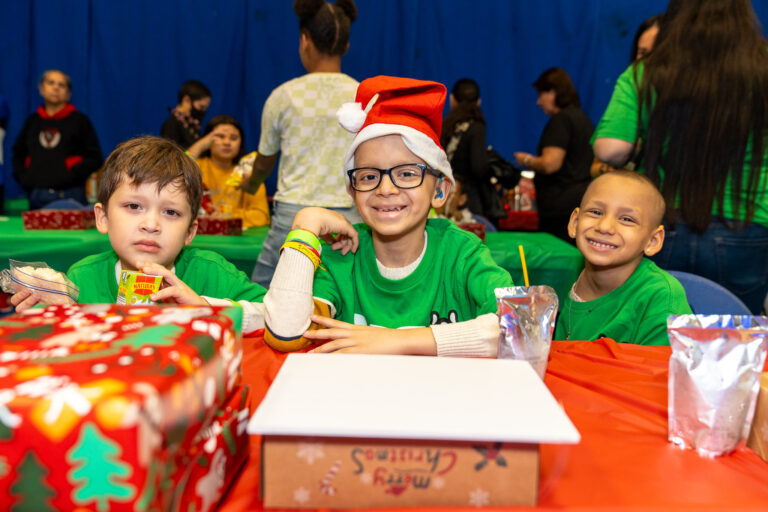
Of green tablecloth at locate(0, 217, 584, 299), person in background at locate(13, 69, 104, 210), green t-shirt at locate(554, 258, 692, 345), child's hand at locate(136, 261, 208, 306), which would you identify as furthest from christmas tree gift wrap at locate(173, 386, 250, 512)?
person in background at locate(13, 69, 104, 210)

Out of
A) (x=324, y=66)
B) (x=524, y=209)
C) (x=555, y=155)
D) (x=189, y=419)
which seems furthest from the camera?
(x=524, y=209)

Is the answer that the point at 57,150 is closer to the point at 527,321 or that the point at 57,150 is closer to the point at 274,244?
the point at 274,244

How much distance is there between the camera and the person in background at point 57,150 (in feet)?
11.4

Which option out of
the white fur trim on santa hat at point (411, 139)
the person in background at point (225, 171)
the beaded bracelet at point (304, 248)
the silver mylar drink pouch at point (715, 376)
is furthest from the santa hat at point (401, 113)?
the person in background at point (225, 171)

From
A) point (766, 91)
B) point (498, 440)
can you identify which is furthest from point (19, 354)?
point (766, 91)

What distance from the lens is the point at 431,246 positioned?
4.65 ft

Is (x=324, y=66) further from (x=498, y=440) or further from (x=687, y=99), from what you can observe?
(x=498, y=440)

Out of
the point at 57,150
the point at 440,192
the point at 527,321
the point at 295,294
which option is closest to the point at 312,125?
the point at 440,192

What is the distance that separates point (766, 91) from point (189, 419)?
1.74 meters

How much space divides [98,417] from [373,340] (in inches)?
24.9

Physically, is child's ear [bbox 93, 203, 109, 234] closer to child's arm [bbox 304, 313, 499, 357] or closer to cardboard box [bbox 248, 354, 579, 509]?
child's arm [bbox 304, 313, 499, 357]

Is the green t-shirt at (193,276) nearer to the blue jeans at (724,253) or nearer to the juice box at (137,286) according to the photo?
the juice box at (137,286)

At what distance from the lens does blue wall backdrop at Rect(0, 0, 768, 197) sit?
5379mm

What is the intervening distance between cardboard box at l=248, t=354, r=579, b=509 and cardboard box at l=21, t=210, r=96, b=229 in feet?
7.89
